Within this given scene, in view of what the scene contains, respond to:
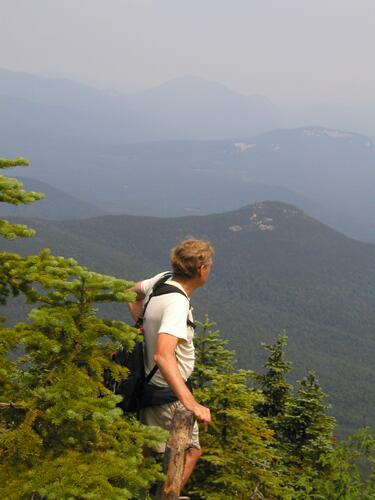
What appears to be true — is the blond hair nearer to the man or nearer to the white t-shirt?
the man

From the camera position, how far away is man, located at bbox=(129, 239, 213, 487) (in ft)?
14.4

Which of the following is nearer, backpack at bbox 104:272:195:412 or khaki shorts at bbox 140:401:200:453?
backpack at bbox 104:272:195:412

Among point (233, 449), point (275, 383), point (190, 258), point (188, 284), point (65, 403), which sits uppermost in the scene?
point (190, 258)

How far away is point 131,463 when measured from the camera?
13.0 feet

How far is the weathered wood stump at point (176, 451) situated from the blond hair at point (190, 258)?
142cm

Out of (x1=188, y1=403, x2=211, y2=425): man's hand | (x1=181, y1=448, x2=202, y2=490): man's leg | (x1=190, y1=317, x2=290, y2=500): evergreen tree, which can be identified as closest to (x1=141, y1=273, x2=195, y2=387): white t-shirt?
(x1=188, y1=403, x2=211, y2=425): man's hand

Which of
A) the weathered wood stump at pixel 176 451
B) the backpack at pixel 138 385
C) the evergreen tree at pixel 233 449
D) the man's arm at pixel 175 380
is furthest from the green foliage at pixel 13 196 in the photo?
the evergreen tree at pixel 233 449

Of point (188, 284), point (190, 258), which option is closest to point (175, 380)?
point (188, 284)

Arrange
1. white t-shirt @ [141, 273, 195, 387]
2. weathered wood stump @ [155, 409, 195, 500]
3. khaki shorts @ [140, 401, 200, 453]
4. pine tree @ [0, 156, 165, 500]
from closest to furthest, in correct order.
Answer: pine tree @ [0, 156, 165, 500] < weathered wood stump @ [155, 409, 195, 500] < white t-shirt @ [141, 273, 195, 387] < khaki shorts @ [140, 401, 200, 453]

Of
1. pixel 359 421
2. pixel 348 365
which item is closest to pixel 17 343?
pixel 359 421

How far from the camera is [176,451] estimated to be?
420 centimetres

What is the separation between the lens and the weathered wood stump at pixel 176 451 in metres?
4.18

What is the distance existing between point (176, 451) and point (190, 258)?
1802 millimetres

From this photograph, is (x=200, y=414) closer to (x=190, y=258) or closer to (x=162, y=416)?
(x=162, y=416)
